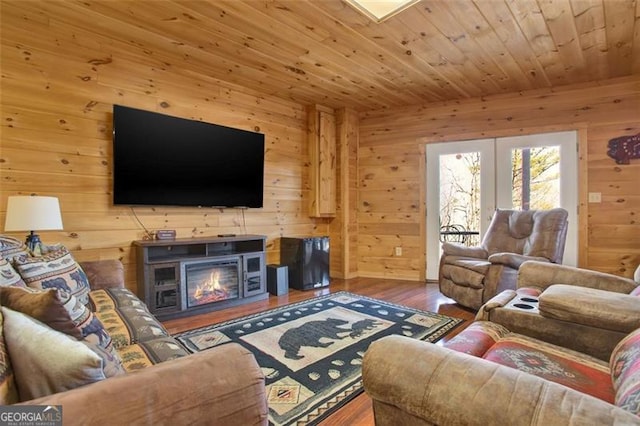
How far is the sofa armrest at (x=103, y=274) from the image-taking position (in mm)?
2414

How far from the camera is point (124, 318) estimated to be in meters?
1.82

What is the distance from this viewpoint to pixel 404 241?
4902 millimetres

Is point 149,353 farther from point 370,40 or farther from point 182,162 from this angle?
point 370,40

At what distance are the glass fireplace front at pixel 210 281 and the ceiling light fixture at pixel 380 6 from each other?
2548mm

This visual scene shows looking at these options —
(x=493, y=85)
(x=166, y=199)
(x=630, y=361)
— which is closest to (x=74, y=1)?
(x=166, y=199)

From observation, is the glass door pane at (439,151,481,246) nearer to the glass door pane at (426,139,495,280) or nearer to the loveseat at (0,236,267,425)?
the glass door pane at (426,139,495,280)

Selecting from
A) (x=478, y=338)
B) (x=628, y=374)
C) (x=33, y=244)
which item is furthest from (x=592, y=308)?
(x=33, y=244)

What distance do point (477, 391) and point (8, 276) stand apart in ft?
6.06

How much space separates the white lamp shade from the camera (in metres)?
2.22

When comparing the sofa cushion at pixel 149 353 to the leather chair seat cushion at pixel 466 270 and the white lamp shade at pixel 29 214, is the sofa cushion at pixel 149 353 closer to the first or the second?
the white lamp shade at pixel 29 214

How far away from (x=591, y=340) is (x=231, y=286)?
297 centimetres

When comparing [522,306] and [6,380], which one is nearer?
[6,380]

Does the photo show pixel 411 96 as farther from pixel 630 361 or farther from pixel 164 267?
pixel 630 361

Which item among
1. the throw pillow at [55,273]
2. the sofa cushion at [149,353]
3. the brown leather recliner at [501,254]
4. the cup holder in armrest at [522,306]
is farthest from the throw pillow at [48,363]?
the brown leather recliner at [501,254]
